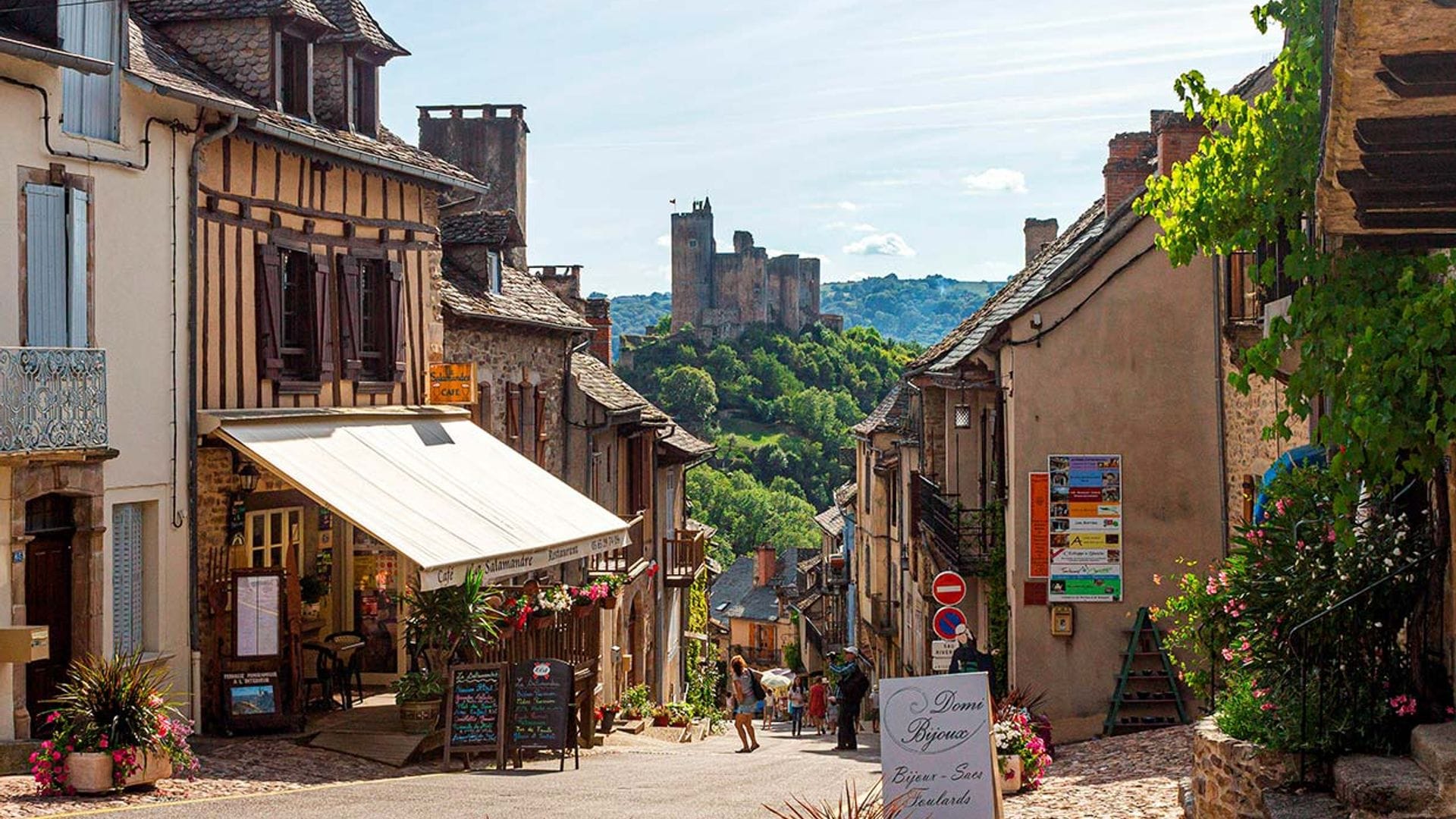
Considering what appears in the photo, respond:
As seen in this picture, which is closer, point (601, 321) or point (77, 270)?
point (77, 270)

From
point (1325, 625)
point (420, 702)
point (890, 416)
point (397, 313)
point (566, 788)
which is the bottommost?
point (566, 788)

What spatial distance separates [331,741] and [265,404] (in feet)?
11.9

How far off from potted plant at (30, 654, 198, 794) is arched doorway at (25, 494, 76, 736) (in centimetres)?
164

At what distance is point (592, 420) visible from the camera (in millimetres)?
26766

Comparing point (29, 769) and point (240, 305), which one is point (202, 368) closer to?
point (240, 305)

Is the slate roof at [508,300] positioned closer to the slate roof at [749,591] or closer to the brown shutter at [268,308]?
the brown shutter at [268,308]

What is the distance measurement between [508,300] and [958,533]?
756 centimetres

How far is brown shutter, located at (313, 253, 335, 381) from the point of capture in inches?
669

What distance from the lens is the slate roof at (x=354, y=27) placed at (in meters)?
18.2

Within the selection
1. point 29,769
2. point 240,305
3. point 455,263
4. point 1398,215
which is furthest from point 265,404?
point 1398,215

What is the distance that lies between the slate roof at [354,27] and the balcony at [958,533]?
8.75 meters

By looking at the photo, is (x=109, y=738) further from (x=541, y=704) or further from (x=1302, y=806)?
(x=1302, y=806)

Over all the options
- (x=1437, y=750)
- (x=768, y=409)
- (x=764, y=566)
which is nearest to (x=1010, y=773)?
(x=1437, y=750)

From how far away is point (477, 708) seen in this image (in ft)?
46.6
